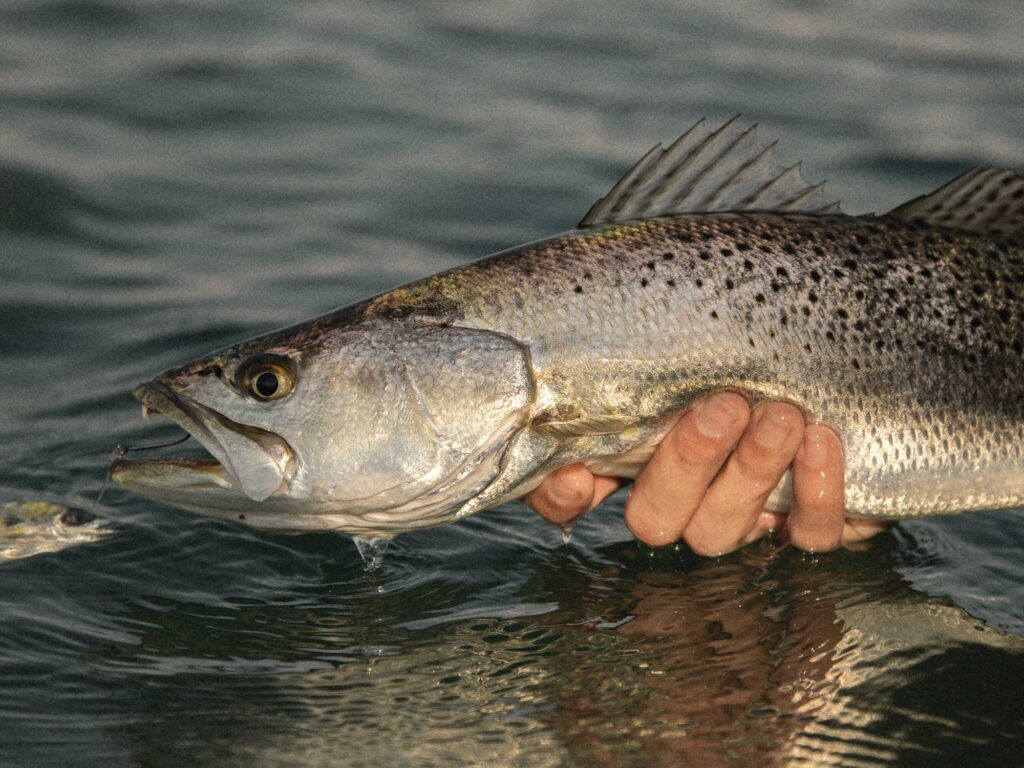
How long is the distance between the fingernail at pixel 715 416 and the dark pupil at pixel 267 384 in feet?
4.42

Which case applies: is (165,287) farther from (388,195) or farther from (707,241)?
(707,241)

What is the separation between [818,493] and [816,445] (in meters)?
0.24

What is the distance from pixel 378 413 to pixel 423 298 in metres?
0.41

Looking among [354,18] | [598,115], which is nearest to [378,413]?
[598,115]

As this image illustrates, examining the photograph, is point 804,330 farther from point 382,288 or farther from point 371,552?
point 382,288

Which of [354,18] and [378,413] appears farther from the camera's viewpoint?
[354,18]

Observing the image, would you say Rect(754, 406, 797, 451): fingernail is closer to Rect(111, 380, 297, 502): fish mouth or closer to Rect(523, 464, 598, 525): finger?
Rect(523, 464, 598, 525): finger

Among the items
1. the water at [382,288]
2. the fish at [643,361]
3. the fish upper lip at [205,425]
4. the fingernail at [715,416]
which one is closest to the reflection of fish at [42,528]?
the water at [382,288]

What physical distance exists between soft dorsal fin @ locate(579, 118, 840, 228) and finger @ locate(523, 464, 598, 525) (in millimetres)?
843

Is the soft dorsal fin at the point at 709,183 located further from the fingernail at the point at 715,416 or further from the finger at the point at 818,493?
the finger at the point at 818,493

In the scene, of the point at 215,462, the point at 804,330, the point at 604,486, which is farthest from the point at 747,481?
the point at 215,462

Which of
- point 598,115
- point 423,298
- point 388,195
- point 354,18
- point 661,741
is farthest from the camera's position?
point 354,18

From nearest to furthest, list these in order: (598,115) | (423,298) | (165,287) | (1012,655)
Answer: (423,298) < (1012,655) < (165,287) < (598,115)

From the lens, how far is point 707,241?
4.65 metres
